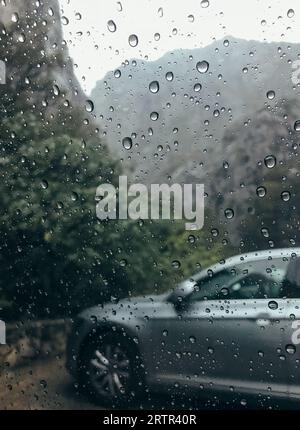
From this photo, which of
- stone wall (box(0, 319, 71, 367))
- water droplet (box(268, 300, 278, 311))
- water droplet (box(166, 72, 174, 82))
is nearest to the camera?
water droplet (box(268, 300, 278, 311))

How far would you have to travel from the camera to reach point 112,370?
2178 mm

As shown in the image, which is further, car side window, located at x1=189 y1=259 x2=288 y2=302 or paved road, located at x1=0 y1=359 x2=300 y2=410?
paved road, located at x1=0 y1=359 x2=300 y2=410

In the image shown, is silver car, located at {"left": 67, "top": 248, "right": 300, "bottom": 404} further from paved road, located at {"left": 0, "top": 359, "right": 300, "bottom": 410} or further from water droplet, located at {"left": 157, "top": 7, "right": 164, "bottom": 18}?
water droplet, located at {"left": 157, "top": 7, "right": 164, "bottom": 18}

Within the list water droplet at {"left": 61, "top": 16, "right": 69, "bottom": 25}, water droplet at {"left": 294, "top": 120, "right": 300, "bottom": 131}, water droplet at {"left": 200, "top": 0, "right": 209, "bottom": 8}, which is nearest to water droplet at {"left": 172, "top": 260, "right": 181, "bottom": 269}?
water droplet at {"left": 294, "top": 120, "right": 300, "bottom": 131}

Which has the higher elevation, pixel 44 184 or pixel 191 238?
pixel 44 184

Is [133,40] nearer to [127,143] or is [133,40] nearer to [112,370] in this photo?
[127,143]

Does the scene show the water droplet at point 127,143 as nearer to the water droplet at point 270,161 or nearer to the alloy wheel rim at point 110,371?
the water droplet at point 270,161

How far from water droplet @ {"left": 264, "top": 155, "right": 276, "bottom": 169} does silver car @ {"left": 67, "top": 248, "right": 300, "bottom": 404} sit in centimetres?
29

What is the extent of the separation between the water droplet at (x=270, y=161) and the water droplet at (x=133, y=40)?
650 mm

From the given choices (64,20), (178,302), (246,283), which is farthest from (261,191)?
(64,20)

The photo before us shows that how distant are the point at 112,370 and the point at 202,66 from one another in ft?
3.73

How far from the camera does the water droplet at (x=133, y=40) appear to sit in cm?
221

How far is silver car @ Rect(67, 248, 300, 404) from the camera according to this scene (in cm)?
195

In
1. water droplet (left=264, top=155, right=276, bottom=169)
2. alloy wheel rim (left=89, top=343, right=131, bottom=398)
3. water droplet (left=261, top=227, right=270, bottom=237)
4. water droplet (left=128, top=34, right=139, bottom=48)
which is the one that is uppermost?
water droplet (left=128, top=34, right=139, bottom=48)
